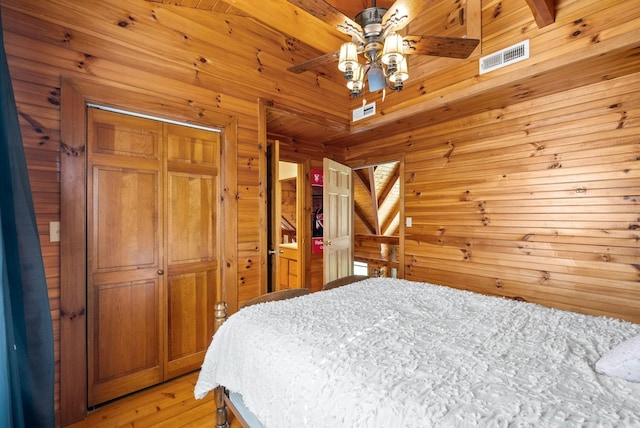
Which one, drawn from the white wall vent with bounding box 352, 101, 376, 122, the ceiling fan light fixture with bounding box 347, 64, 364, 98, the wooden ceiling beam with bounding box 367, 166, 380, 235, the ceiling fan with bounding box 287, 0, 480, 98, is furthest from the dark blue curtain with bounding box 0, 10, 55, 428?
the wooden ceiling beam with bounding box 367, 166, 380, 235

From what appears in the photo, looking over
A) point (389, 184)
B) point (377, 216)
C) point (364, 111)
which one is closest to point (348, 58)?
point (364, 111)

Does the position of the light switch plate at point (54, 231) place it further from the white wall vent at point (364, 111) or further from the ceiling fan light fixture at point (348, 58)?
the white wall vent at point (364, 111)

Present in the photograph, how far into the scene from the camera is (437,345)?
112 centimetres

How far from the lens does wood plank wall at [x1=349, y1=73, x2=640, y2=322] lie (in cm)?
A: 222

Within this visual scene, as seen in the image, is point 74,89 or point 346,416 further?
point 74,89

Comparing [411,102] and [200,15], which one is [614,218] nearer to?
[411,102]

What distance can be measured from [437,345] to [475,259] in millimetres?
2244

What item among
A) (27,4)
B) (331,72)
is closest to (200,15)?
(27,4)

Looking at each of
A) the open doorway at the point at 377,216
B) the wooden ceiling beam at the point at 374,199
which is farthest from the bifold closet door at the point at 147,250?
the wooden ceiling beam at the point at 374,199

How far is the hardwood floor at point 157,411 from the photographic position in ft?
5.96

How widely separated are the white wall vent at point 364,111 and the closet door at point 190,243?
1818 millimetres

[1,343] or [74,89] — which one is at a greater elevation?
[74,89]

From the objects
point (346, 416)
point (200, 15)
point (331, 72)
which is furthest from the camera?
point (331, 72)

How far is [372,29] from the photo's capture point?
1705 mm
